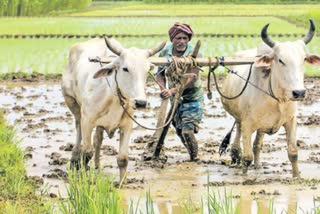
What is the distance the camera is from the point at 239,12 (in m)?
33.8

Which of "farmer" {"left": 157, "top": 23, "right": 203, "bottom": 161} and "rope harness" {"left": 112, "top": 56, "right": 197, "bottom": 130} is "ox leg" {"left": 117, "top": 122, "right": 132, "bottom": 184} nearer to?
"rope harness" {"left": 112, "top": 56, "right": 197, "bottom": 130}

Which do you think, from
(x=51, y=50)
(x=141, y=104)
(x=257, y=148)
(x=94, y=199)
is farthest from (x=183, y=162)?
(x=51, y=50)

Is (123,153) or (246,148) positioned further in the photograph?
(246,148)

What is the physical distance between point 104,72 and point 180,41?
1198 millimetres

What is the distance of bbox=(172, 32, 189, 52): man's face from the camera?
7.68 metres

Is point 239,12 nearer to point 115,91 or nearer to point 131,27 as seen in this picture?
point 131,27

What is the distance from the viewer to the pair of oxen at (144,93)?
21.6 ft

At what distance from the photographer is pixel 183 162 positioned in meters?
8.08

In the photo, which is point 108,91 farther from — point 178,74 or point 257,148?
point 257,148

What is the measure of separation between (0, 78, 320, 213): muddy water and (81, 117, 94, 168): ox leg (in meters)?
0.27

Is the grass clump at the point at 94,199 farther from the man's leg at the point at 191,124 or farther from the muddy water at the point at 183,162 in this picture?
the man's leg at the point at 191,124

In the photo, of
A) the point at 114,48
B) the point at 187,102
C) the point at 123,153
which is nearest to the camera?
the point at 114,48

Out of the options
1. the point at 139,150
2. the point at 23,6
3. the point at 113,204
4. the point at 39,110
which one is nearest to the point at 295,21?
the point at 23,6

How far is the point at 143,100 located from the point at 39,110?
17.0ft
